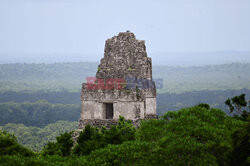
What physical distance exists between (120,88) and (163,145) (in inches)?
258

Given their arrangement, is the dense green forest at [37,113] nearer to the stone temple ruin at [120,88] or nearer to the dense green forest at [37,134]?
the dense green forest at [37,134]

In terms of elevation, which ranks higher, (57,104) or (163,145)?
A: (163,145)

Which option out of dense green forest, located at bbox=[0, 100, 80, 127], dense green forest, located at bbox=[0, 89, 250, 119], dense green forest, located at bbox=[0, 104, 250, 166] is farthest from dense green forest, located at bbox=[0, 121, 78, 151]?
dense green forest, located at bbox=[0, 104, 250, 166]

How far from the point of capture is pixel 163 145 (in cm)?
1346

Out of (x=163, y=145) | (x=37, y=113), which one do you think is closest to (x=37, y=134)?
(x=37, y=113)

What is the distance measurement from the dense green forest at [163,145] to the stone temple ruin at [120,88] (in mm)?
3219

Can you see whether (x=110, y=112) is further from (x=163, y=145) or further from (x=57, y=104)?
(x=57, y=104)

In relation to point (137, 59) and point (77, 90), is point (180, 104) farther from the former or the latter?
point (137, 59)

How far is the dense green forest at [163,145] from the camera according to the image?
12.2m

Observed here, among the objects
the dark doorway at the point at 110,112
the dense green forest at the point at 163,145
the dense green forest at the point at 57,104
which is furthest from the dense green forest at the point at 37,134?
the dense green forest at the point at 163,145

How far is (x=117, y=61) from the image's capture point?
2038 centimetres

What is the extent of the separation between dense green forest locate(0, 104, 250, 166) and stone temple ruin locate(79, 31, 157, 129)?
322cm

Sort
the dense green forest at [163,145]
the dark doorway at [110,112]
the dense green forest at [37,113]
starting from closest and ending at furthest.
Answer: the dense green forest at [163,145] → the dark doorway at [110,112] → the dense green forest at [37,113]

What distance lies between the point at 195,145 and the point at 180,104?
121121mm
